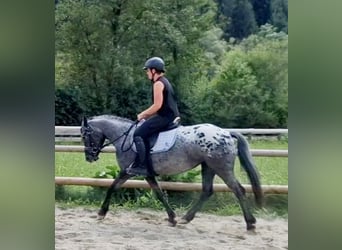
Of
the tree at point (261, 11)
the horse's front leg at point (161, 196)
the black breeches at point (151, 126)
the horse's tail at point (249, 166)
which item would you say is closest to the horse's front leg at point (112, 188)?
the horse's front leg at point (161, 196)

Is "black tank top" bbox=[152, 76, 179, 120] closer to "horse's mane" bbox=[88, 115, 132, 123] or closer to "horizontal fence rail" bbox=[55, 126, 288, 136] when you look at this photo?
"horse's mane" bbox=[88, 115, 132, 123]

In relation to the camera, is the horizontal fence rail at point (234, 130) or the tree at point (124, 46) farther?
the tree at point (124, 46)

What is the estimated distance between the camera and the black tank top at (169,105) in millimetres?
3135

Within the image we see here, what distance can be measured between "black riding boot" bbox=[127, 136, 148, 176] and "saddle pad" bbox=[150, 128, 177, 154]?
75 millimetres

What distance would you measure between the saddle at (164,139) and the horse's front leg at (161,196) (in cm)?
16

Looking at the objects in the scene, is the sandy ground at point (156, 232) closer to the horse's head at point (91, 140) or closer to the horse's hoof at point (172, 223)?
the horse's hoof at point (172, 223)

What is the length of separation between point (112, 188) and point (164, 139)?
41 cm

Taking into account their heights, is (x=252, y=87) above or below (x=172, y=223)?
above

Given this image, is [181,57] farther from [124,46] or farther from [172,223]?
[172,223]

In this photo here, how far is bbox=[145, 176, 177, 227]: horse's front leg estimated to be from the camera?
10.4 feet

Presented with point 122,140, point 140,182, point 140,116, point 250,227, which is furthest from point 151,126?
point 250,227

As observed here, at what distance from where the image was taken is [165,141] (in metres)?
3.18

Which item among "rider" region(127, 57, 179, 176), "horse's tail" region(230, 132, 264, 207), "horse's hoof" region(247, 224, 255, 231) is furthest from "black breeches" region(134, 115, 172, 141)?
"horse's hoof" region(247, 224, 255, 231)
